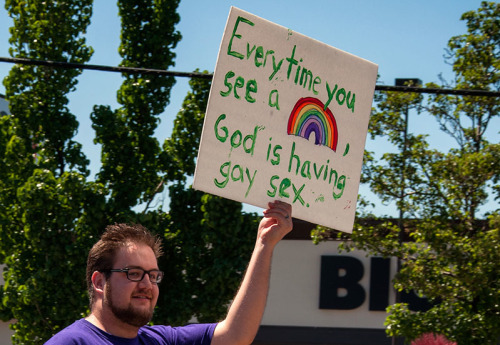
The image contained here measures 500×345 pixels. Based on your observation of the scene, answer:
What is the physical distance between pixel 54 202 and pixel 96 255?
33.0ft

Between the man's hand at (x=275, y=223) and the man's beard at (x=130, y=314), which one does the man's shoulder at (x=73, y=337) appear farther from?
the man's hand at (x=275, y=223)

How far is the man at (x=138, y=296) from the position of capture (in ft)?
9.75

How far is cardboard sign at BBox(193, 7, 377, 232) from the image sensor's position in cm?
346

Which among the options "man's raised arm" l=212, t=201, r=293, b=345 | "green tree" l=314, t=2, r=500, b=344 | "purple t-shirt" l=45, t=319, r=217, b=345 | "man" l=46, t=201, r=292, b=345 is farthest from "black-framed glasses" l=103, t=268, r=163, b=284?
"green tree" l=314, t=2, r=500, b=344

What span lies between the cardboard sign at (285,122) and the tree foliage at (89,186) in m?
9.29

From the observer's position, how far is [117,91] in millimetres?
13977

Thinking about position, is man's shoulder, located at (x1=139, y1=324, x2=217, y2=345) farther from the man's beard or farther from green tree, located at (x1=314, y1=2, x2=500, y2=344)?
green tree, located at (x1=314, y1=2, x2=500, y2=344)

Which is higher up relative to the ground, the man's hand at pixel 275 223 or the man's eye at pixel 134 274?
the man's hand at pixel 275 223

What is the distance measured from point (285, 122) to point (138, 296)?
3.69ft

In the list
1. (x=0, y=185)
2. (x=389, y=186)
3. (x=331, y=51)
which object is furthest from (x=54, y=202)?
(x=331, y=51)

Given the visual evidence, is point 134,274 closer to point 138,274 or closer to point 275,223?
point 138,274

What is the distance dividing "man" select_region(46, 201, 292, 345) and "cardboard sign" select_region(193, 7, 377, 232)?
0.23 m

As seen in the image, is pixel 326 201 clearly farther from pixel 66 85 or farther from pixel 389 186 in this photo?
pixel 66 85

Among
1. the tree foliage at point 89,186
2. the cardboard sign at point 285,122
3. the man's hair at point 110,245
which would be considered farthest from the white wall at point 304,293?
the man's hair at point 110,245
